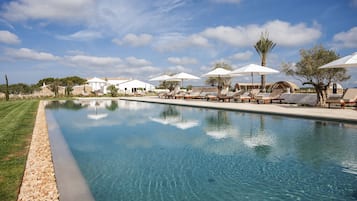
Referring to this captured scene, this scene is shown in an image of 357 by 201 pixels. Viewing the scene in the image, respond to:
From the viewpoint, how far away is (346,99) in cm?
1125

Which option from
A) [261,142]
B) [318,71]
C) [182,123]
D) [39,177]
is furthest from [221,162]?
[318,71]

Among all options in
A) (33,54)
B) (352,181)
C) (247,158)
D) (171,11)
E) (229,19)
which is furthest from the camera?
(33,54)

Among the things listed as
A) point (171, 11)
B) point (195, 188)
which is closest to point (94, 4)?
point (171, 11)

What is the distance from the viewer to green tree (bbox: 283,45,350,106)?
39.7ft

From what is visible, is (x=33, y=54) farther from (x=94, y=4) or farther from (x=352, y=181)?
(x=352, y=181)

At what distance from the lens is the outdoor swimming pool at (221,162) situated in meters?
3.03

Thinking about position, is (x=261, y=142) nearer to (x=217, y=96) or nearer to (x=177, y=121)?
(x=177, y=121)

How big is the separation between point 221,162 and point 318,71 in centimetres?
1056

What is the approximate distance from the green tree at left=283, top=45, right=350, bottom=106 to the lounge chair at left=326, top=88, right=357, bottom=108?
27.0 inches

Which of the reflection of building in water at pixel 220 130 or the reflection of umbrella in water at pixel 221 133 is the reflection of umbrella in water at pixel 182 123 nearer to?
the reflection of building in water at pixel 220 130

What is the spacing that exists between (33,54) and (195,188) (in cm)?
3918

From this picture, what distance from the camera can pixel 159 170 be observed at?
3.91 m

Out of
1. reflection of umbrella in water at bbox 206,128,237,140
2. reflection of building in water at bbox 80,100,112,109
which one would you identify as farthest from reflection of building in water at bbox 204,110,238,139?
reflection of building in water at bbox 80,100,112,109

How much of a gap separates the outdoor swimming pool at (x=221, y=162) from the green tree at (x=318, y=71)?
17.0 ft
